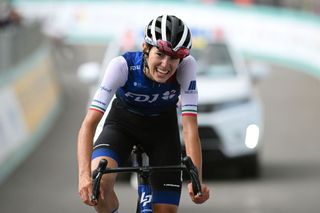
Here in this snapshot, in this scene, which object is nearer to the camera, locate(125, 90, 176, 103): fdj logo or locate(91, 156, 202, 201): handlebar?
locate(91, 156, 202, 201): handlebar

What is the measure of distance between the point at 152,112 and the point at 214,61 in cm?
882

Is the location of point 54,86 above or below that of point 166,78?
below

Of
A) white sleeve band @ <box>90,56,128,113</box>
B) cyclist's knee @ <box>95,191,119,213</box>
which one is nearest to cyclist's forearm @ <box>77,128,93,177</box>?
white sleeve band @ <box>90,56,128,113</box>

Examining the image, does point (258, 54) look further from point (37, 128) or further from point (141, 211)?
point (141, 211)

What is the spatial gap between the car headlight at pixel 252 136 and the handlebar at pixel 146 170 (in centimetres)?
821

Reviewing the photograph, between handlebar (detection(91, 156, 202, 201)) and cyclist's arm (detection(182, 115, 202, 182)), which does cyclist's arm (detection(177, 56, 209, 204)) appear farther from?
handlebar (detection(91, 156, 202, 201))

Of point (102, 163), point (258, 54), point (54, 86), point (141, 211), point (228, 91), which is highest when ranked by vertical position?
point (102, 163)

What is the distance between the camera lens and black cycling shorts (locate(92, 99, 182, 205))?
7719 mm

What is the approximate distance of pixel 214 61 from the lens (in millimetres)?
16703

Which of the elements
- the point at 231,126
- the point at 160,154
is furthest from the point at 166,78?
the point at 231,126

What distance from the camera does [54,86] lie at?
80.0 ft

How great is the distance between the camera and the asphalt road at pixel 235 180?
1380 centimetres

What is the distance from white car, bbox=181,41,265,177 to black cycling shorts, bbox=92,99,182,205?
7232mm

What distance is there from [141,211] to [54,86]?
1704 centimetres
